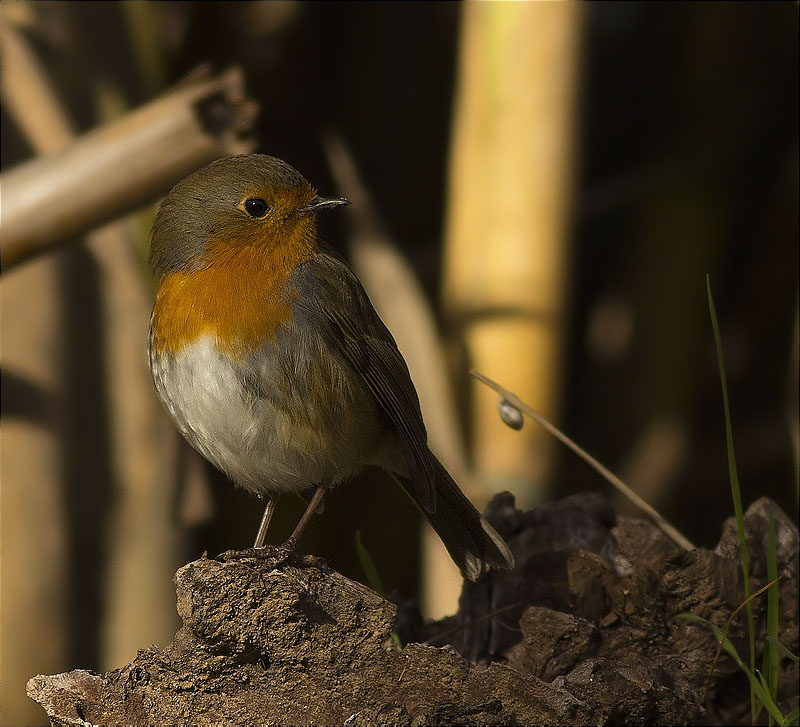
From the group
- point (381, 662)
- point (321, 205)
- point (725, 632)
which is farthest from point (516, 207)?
point (381, 662)

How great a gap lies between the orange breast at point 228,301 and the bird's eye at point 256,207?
76 mm

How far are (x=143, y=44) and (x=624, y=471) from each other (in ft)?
7.82

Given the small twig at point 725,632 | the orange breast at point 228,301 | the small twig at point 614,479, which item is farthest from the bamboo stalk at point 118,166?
the small twig at point 725,632

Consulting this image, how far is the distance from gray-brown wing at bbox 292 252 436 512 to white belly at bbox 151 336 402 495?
0.05 meters

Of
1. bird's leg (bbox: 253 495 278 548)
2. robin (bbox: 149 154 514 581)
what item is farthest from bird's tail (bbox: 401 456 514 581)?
bird's leg (bbox: 253 495 278 548)

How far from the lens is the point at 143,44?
340 cm

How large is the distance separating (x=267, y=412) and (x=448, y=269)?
4.13 ft

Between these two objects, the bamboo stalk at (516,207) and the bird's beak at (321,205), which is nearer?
the bird's beak at (321,205)

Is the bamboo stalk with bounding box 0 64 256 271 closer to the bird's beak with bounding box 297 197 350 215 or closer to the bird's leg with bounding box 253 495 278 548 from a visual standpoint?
the bird's beak with bounding box 297 197 350 215

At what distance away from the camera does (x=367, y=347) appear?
7.79 ft

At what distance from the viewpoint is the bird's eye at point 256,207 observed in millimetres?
2305

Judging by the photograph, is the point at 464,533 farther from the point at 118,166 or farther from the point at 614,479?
the point at 118,166

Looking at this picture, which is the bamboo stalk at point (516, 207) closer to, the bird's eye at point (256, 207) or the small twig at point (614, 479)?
the small twig at point (614, 479)

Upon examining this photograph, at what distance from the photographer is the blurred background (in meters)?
3.09
